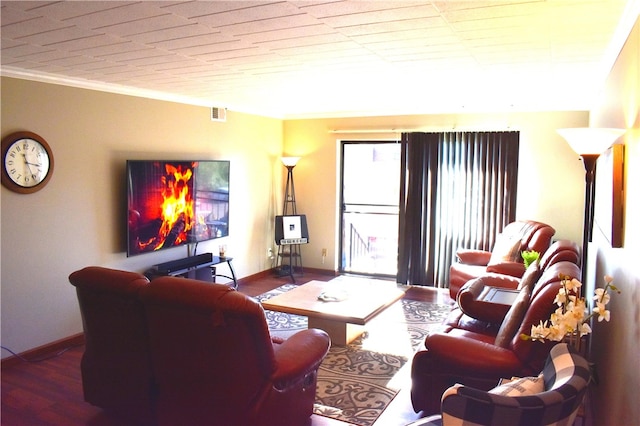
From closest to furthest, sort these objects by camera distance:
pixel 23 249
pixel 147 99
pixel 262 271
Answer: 1. pixel 23 249
2. pixel 147 99
3. pixel 262 271

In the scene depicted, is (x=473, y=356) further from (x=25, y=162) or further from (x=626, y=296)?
(x=25, y=162)

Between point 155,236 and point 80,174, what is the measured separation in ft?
3.26

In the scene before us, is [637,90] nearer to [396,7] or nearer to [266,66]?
[396,7]

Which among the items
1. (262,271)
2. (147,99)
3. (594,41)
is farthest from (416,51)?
(262,271)

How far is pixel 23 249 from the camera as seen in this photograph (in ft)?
13.2

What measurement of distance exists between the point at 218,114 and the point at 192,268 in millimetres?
1959

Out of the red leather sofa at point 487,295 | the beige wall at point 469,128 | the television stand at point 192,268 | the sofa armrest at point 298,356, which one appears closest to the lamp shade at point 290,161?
the beige wall at point 469,128

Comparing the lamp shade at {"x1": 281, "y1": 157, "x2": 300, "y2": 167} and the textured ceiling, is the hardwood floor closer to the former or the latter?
the textured ceiling

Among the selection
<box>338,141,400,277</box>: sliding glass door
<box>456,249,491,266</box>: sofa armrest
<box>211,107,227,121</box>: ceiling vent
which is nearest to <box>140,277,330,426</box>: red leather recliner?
<box>456,249,491,266</box>: sofa armrest

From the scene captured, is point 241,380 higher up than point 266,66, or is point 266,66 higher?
point 266,66

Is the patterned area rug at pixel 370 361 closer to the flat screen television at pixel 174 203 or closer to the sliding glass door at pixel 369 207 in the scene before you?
the flat screen television at pixel 174 203

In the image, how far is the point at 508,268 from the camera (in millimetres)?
5043

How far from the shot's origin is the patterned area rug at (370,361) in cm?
340

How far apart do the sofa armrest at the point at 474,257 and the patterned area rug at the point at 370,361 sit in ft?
1.92
